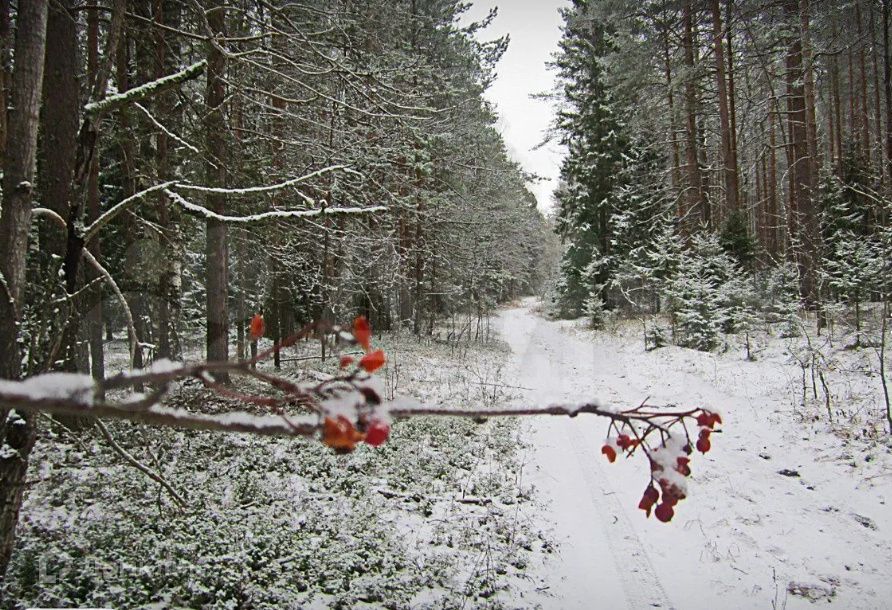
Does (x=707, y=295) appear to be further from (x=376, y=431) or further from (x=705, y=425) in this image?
(x=376, y=431)

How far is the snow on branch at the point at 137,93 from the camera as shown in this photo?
91.0 inches

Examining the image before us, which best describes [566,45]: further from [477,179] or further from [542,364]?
[542,364]

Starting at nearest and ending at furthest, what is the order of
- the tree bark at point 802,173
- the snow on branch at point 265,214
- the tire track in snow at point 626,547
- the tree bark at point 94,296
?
the snow on branch at point 265,214 → the tire track in snow at point 626,547 → the tree bark at point 94,296 → the tree bark at point 802,173

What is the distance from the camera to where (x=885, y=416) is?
21.7 ft

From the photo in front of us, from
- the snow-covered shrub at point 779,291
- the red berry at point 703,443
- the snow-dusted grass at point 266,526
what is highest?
the snow-covered shrub at point 779,291

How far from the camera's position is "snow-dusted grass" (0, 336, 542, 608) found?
11.4 feet

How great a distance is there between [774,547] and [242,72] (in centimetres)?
901

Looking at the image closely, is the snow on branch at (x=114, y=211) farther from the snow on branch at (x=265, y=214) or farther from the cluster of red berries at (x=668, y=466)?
the cluster of red berries at (x=668, y=466)

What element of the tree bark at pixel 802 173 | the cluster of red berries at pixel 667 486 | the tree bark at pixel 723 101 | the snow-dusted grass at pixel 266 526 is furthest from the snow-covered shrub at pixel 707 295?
the cluster of red berries at pixel 667 486

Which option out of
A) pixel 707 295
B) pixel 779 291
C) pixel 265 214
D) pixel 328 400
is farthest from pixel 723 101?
pixel 328 400

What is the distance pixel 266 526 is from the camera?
4422 millimetres

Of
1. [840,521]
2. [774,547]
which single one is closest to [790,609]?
[774,547]

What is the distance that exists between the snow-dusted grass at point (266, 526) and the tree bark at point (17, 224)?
27 cm

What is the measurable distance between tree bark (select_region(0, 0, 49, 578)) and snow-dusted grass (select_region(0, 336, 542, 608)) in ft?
0.87
